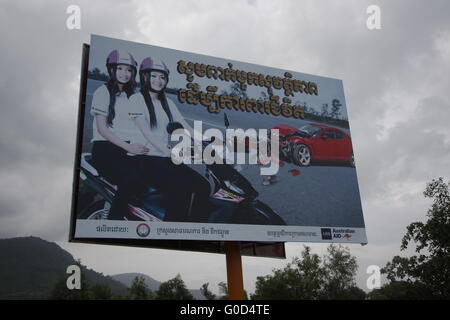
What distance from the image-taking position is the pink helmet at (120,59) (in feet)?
32.3

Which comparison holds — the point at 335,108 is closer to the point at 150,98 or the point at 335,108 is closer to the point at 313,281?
the point at 150,98

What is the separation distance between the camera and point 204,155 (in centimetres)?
978

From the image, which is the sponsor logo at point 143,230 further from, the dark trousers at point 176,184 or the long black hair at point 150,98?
the long black hair at point 150,98

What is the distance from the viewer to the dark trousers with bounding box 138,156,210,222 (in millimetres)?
9062

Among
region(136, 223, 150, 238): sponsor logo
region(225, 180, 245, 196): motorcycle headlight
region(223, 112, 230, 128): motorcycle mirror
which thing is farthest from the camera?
region(223, 112, 230, 128): motorcycle mirror

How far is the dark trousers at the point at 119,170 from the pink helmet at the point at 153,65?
235cm

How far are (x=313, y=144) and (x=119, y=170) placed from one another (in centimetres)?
543

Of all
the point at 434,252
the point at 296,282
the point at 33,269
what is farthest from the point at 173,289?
the point at 33,269

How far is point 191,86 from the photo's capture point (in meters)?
10.5

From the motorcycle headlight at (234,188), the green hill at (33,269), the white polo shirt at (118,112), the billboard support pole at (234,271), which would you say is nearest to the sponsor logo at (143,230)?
the white polo shirt at (118,112)

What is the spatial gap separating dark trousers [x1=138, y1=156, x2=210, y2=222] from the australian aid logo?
3543 millimetres

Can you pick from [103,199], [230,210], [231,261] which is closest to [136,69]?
[103,199]

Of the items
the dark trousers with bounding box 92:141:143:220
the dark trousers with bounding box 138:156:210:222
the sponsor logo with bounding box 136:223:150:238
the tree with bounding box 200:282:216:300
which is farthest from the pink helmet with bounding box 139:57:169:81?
the tree with bounding box 200:282:216:300

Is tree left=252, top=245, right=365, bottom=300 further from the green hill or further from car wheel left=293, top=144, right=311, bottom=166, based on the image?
the green hill
